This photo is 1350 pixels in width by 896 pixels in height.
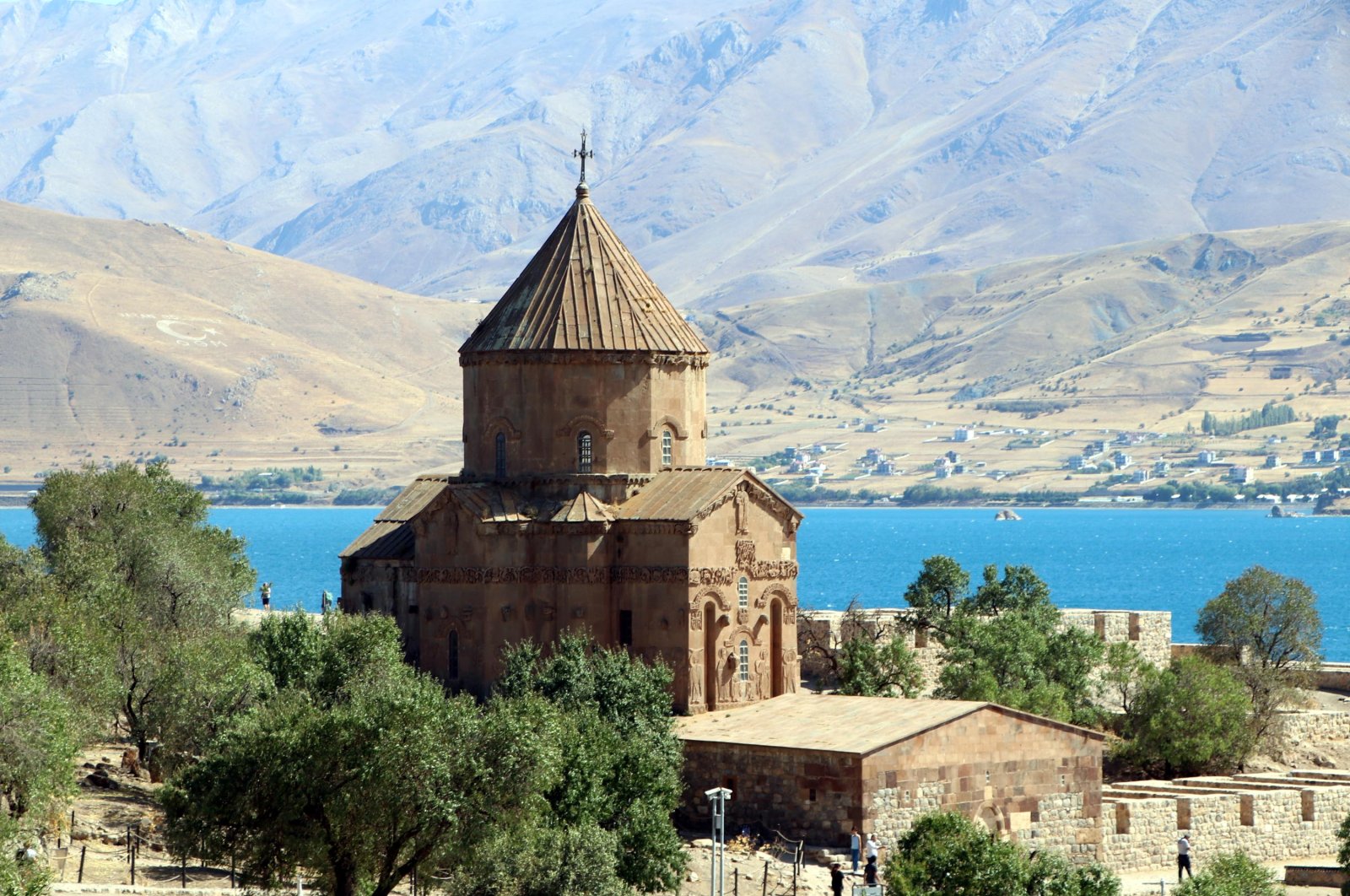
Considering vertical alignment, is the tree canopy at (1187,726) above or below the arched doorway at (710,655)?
below

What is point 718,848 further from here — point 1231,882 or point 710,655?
point 710,655

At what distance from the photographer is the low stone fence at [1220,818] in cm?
5200

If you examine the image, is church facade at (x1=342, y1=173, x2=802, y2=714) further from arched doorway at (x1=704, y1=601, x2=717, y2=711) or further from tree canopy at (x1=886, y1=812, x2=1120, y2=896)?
tree canopy at (x1=886, y1=812, x2=1120, y2=896)

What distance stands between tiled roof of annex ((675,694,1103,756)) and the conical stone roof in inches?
367

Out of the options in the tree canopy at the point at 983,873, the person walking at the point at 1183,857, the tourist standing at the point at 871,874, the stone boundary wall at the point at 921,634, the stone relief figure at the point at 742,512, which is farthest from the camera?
the stone boundary wall at the point at 921,634

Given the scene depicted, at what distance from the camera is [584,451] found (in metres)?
56.1

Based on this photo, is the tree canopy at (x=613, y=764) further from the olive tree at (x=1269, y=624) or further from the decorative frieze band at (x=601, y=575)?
the olive tree at (x=1269, y=624)

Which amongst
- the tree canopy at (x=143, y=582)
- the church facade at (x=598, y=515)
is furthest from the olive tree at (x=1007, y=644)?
the tree canopy at (x=143, y=582)

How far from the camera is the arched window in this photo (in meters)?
56.0

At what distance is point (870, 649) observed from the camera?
60.6 meters

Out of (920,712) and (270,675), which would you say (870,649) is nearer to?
(920,712)

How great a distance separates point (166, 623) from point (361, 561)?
5.50 meters

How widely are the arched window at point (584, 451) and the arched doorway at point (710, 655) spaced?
458 cm

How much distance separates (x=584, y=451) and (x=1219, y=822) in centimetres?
1700
